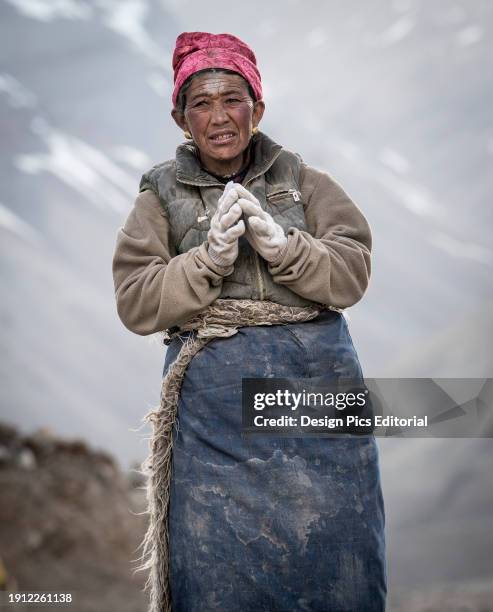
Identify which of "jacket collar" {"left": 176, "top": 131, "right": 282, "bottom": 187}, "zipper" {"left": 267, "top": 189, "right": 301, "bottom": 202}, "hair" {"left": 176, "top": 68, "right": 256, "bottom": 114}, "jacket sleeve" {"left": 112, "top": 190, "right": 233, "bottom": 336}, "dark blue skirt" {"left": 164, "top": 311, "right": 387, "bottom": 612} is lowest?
"dark blue skirt" {"left": 164, "top": 311, "right": 387, "bottom": 612}

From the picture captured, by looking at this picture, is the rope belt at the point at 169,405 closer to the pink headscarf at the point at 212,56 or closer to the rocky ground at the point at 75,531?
the pink headscarf at the point at 212,56

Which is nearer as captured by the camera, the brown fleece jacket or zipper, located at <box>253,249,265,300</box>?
the brown fleece jacket

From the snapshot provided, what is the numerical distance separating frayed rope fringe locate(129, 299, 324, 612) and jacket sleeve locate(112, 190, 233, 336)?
0.07 m

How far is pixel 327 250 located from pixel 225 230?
11.3 inches

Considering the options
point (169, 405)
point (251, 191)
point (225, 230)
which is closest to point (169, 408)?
point (169, 405)

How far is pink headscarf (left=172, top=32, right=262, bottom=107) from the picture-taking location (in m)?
2.03

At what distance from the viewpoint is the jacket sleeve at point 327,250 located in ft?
6.42

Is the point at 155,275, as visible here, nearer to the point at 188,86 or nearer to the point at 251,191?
the point at 251,191

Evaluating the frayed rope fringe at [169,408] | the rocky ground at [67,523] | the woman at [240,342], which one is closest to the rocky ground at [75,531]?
the rocky ground at [67,523]

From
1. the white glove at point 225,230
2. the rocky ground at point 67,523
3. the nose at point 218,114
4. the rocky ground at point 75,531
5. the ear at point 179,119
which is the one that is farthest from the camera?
the rocky ground at point 67,523

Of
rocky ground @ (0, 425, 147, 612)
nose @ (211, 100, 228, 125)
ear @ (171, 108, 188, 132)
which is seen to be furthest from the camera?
rocky ground @ (0, 425, 147, 612)

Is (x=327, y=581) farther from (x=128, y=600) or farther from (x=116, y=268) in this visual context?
(x=128, y=600)

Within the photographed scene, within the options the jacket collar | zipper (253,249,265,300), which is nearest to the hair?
the jacket collar

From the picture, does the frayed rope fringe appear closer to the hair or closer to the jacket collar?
the jacket collar
